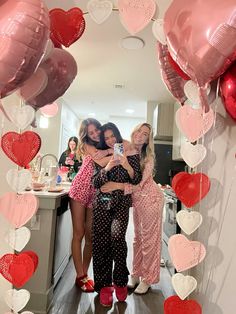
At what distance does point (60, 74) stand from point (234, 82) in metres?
0.51

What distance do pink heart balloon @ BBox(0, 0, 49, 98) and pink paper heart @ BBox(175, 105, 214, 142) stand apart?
1.40 feet

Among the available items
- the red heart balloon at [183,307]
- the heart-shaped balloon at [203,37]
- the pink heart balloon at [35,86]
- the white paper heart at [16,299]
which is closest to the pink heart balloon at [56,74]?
the pink heart balloon at [35,86]

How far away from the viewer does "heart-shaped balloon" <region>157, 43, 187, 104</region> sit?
2.51 ft

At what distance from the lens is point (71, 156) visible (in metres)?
1.13

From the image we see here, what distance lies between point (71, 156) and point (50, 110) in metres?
0.24

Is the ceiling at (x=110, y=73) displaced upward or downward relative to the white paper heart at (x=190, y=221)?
upward

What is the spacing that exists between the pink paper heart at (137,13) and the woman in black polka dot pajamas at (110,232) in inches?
17.0

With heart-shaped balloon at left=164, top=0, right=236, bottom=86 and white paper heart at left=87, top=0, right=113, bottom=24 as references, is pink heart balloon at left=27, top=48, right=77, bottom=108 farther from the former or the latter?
heart-shaped balloon at left=164, top=0, right=236, bottom=86

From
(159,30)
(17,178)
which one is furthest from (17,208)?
(159,30)

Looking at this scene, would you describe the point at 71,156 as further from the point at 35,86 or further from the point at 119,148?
the point at 35,86

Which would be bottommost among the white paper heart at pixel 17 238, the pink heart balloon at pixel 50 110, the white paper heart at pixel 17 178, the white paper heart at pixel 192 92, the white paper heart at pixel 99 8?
the white paper heart at pixel 17 238

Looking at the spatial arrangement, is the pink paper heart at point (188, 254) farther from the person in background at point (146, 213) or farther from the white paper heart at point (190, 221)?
the person in background at point (146, 213)

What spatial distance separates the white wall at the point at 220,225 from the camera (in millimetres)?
737

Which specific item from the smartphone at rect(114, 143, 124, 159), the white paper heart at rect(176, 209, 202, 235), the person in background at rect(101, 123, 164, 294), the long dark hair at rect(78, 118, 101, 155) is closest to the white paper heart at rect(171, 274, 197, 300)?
the white paper heart at rect(176, 209, 202, 235)
